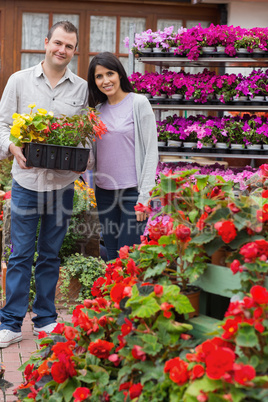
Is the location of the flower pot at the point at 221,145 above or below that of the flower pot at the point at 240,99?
below

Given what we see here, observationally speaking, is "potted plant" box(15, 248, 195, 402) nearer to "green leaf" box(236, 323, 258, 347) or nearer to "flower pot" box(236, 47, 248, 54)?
"green leaf" box(236, 323, 258, 347)

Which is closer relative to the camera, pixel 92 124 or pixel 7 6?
pixel 92 124

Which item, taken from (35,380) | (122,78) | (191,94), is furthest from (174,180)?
(191,94)

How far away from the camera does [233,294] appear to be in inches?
72.7

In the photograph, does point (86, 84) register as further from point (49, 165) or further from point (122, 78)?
point (49, 165)

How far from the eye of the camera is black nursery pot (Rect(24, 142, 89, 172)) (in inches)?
125

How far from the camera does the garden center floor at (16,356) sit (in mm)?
2802

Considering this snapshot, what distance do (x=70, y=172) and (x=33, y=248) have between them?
523 millimetres

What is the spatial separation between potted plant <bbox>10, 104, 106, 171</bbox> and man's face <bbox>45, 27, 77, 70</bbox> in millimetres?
327

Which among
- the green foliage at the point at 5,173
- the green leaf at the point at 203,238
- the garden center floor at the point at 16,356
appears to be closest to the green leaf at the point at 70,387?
the green leaf at the point at 203,238

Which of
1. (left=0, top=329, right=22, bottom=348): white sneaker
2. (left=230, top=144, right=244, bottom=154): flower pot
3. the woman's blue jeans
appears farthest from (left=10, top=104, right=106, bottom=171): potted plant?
(left=230, top=144, right=244, bottom=154): flower pot

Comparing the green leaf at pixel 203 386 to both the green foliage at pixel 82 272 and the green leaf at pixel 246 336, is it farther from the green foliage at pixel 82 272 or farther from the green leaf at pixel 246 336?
the green foliage at pixel 82 272

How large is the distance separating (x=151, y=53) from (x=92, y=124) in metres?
2.59

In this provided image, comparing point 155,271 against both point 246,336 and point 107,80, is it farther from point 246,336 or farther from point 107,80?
point 107,80
